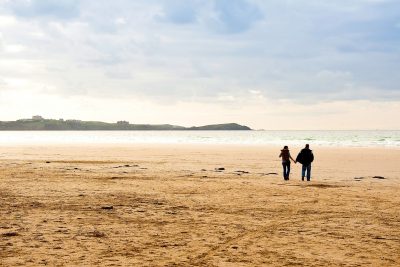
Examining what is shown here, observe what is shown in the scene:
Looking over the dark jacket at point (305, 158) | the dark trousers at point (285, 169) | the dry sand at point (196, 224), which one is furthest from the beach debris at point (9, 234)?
the dark jacket at point (305, 158)

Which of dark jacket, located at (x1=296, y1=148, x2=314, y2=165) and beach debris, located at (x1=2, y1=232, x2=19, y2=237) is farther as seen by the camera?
dark jacket, located at (x1=296, y1=148, x2=314, y2=165)

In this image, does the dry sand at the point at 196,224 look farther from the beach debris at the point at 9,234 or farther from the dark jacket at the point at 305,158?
the dark jacket at the point at 305,158

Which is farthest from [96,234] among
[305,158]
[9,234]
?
[305,158]

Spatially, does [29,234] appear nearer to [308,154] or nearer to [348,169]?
[308,154]

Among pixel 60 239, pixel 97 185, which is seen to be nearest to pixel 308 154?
pixel 97 185

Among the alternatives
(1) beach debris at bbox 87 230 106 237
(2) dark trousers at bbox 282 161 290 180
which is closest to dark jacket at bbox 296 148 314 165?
(2) dark trousers at bbox 282 161 290 180

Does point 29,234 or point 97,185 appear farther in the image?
point 97,185

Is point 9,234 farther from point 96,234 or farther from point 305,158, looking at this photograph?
point 305,158

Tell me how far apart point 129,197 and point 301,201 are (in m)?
6.04

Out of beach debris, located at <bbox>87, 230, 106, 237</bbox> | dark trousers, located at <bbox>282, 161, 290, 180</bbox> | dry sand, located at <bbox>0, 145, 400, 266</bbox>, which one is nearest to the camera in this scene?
dry sand, located at <bbox>0, 145, 400, 266</bbox>

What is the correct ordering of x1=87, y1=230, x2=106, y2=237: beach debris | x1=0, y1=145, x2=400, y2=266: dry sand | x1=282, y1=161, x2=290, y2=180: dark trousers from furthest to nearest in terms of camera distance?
x1=282, y1=161, x2=290, y2=180: dark trousers, x1=87, y1=230, x2=106, y2=237: beach debris, x1=0, y1=145, x2=400, y2=266: dry sand

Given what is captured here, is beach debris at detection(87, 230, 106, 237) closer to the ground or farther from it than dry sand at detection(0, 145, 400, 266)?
closer to the ground

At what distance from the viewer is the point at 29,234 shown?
1128 cm

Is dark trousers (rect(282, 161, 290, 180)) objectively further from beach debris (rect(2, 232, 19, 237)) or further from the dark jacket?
beach debris (rect(2, 232, 19, 237))
